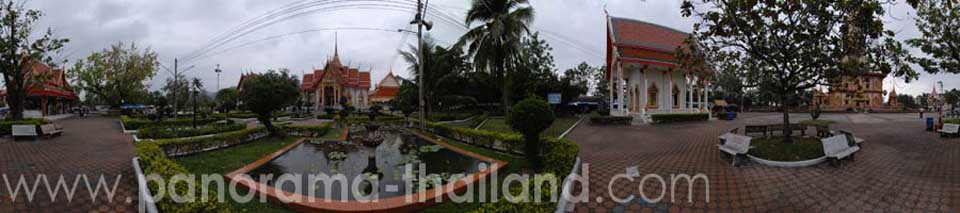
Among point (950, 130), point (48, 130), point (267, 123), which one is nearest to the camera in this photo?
point (950, 130)

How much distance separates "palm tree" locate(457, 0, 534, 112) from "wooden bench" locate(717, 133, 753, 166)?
32.4 feet

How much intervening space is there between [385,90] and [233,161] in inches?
1716

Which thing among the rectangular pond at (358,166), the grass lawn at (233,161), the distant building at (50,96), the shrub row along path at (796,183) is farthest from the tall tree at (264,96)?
the distant building at (50,96)

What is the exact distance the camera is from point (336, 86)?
45.4m

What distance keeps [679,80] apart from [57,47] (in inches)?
1301

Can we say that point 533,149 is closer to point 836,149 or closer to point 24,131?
point 836,149

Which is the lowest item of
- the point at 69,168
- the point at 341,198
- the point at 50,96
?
the point at 341,198

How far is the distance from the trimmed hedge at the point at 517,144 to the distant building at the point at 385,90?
37901 millimetres

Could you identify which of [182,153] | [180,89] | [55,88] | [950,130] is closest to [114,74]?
[55,88]

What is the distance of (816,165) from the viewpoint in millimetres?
6348

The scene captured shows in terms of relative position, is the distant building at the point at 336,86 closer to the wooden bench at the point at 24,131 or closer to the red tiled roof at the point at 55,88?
the red tiled roof at the point at 55,88

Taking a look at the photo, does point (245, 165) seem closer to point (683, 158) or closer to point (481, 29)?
point (683, 158)

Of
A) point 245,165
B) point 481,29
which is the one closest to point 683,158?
point 245,165

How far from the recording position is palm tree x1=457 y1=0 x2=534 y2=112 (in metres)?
16.6
